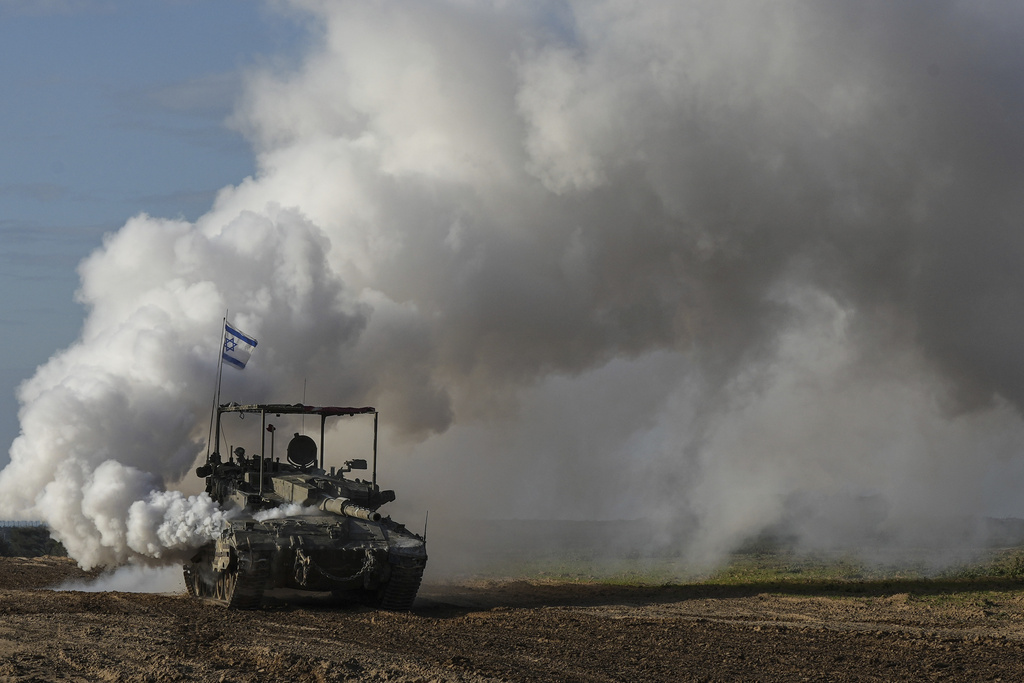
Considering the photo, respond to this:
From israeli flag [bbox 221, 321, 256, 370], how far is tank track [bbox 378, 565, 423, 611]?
11.0 metres

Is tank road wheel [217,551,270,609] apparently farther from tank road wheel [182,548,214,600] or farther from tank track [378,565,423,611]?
tank track [378,565,423,611]

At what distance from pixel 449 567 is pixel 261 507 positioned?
69.8ft

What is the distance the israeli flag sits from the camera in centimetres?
3412

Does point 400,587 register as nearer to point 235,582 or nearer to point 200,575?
point 235,582

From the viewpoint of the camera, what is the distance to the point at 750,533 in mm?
53312

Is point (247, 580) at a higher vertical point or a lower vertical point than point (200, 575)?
lower

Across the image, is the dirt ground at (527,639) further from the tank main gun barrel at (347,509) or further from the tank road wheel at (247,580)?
the tank main gun barrel at (347,509)

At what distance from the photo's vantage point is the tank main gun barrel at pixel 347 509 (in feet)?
87.2

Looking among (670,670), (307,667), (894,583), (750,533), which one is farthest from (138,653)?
(750,533)

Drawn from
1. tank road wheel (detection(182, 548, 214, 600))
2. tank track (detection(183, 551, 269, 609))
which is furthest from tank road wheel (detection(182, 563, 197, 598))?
tank track (detection(183, 551, 269, 609))

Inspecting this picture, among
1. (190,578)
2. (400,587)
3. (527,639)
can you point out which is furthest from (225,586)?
(527,639)

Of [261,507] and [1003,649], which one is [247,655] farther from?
[1003,649]

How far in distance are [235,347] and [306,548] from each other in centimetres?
1074

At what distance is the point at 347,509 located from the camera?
26797 millimetres
